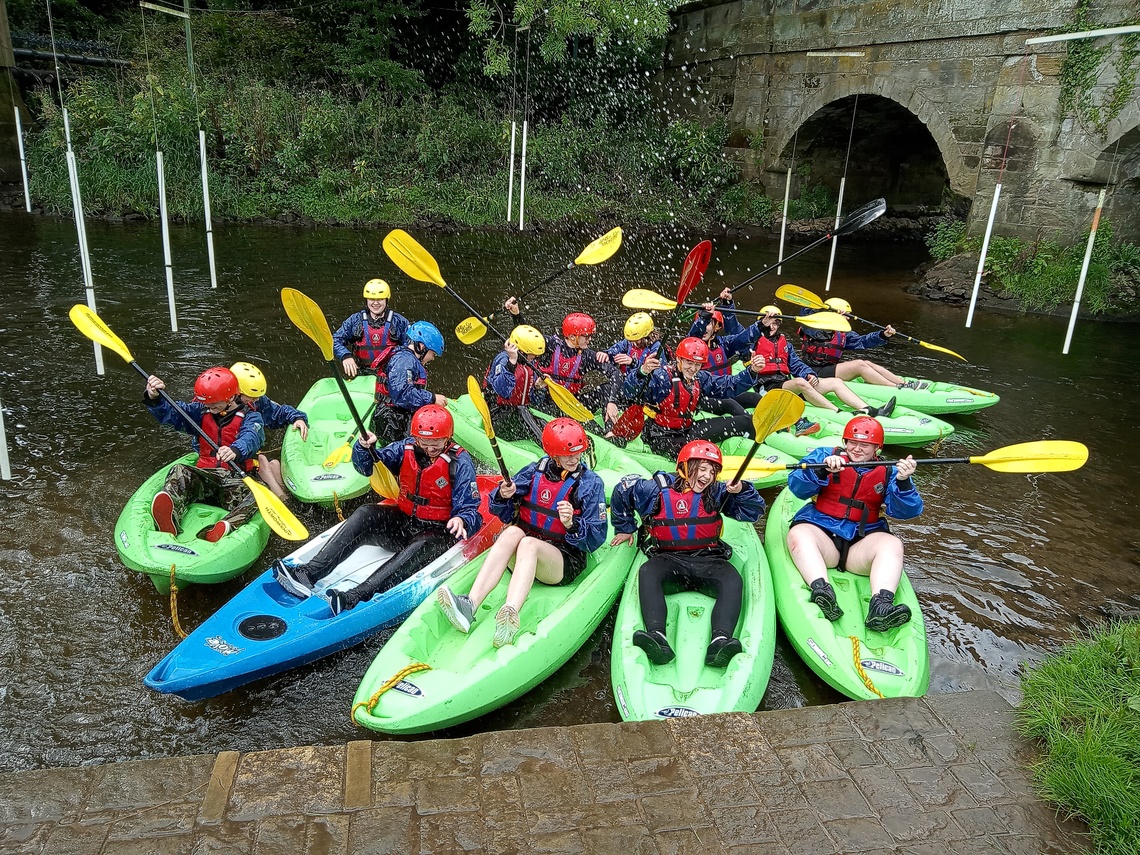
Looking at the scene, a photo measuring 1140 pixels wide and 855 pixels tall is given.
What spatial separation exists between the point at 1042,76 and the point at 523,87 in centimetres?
1020

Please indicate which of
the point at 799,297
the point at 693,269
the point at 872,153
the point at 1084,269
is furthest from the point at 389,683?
the point at 872,153

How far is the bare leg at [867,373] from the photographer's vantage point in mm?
7398

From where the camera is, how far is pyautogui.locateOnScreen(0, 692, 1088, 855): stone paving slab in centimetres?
251

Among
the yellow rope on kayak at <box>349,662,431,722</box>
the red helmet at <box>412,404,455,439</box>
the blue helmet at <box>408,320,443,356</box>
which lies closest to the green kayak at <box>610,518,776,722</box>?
the yellow rope on kayak at <box>349,662,431,722</box>

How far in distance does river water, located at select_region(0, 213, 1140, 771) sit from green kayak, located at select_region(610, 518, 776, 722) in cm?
41

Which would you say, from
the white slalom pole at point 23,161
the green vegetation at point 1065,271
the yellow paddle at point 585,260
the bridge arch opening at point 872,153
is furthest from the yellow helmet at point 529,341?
the white slalom pole at point 23,161

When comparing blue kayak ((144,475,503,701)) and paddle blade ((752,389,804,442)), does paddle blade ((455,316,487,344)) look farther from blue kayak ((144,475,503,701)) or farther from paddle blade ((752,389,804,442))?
paddle blade ((752,389,804,442))

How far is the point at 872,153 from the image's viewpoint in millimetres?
16016

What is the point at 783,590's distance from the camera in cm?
414

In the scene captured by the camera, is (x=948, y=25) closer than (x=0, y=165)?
Yes

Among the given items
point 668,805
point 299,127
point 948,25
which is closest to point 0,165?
point 299,127

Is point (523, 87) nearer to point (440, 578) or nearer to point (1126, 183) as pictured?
point (1126, 183)

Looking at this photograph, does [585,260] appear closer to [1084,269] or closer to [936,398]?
[936,398]

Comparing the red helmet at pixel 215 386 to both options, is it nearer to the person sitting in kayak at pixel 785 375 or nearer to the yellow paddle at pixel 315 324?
the yellow paddle at pixel 315 324
